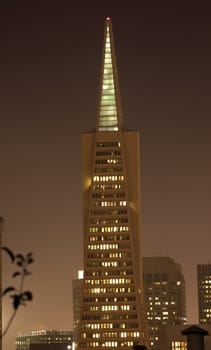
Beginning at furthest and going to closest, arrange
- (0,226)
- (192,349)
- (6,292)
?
(192,349)
(0,226)
(6,292)

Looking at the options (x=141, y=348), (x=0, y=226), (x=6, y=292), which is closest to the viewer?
(x=6, y=292)

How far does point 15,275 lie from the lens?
33031mm

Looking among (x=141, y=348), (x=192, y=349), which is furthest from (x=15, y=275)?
(x=141, y=348)

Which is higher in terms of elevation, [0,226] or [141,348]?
[141,348]

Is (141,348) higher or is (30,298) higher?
(141,348)

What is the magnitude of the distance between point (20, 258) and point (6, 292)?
827 millimetres

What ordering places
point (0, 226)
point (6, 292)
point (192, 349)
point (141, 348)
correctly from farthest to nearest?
point (141, 348)
point (192, 349)
point (0, 226)
point (6, 292)

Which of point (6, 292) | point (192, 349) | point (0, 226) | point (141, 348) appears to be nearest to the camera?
point (6, 292)

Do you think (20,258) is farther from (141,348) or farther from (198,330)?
(141,348)

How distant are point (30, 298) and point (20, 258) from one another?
92cm

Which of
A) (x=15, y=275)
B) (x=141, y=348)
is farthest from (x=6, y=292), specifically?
(x=141, y=348)

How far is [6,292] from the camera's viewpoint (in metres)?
32.7

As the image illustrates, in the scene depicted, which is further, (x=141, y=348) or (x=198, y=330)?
(x=141, y=348)

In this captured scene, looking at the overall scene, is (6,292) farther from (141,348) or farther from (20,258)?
(141,348)
